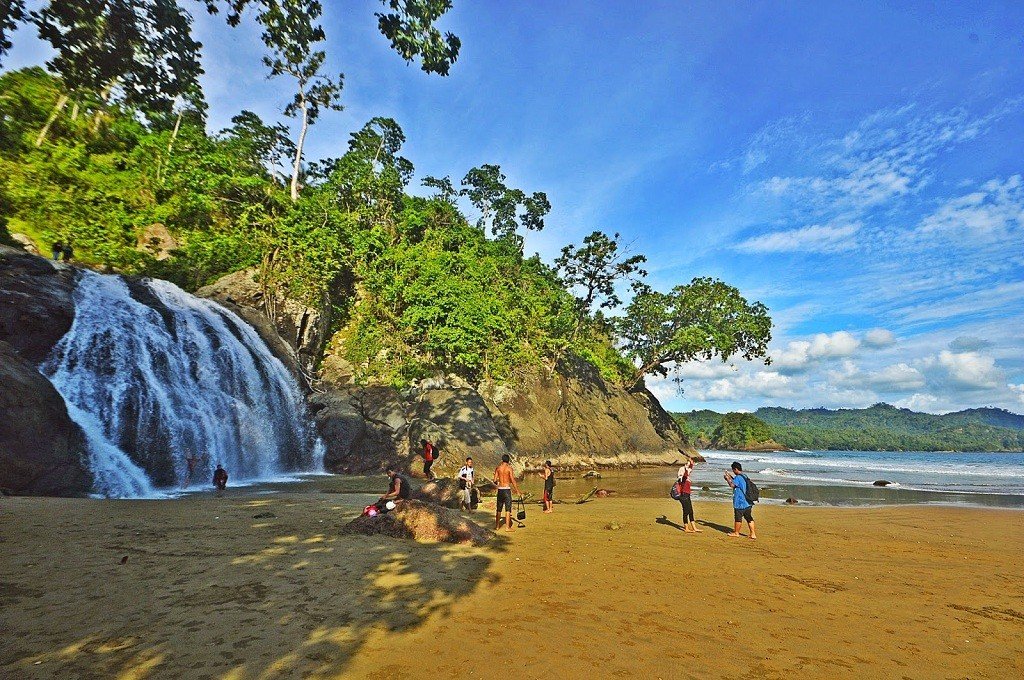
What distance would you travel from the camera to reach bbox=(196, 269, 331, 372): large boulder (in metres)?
29.3

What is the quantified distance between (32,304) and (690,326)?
1770 inches

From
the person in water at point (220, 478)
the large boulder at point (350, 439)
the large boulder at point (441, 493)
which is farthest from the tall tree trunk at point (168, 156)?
the large boulder at point (441, 493)

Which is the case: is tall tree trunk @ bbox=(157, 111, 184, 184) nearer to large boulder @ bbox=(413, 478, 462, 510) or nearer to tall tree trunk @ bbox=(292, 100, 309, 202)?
tall tree trunk @ bbox=(292, 100, 309, 202)

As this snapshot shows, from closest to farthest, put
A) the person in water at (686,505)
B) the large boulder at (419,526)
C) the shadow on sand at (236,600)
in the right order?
the shadow on sand at (236,600) < the large boulder at (419,526) < the person in water at (686,505)

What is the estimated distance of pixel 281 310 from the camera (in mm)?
31297

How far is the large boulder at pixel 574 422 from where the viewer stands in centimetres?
3406

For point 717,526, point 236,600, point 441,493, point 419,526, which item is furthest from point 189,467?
point 717,526

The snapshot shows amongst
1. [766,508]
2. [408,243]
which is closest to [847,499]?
[766,508]

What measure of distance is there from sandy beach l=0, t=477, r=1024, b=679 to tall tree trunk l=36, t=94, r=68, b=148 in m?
30.0

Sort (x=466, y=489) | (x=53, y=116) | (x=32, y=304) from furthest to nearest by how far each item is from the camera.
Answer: (x=53, y=116), (x=32, y=304), (x=466, y=489)

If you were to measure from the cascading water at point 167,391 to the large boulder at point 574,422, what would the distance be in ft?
46.1

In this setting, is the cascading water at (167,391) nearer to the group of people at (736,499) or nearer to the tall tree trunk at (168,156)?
the tall tree trunk at (168,156)

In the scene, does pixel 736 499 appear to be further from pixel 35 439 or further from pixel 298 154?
pixel 298 154

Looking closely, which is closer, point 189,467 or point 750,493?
point 750,493
